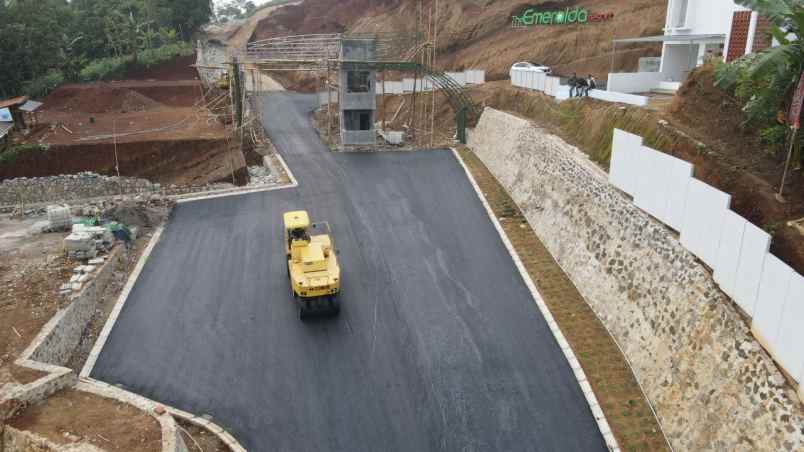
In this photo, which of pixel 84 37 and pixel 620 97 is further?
pixel 84 37

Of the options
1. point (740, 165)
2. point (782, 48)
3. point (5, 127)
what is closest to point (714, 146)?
point (740, 165)

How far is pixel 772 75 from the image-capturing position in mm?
15898

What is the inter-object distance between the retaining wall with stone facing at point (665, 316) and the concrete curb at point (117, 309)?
54.0 feet

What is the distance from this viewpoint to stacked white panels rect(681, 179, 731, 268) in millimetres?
14070

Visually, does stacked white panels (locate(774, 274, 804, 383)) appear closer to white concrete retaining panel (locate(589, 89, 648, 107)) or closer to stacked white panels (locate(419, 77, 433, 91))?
white concrete retaining panel (locate(589, 89, 648, 107))

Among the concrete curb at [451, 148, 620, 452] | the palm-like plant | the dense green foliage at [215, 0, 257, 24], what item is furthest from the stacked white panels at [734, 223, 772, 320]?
the dense green foliage at [215, 0, 257, 24]

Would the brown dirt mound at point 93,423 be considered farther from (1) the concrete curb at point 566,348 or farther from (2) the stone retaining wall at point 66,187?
(2) the stone retaining wall at point 66,187

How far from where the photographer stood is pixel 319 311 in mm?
18656

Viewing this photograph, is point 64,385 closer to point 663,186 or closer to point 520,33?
point 663,186

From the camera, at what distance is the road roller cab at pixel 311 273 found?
58.4 feet

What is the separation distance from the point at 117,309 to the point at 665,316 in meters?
18.1

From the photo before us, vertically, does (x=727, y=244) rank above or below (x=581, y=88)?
below

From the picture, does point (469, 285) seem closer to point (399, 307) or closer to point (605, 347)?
point (399, 307)

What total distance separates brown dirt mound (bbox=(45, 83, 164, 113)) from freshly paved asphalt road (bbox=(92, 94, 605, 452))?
80.1 feet
